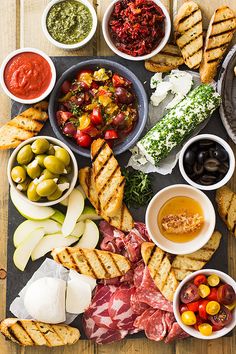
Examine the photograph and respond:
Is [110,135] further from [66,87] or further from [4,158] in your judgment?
[4,158]

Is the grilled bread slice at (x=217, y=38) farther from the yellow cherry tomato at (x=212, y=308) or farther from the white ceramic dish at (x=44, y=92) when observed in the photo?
the yellow cherry tomato at (x=212, y=308)

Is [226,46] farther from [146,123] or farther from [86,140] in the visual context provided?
[86,140]

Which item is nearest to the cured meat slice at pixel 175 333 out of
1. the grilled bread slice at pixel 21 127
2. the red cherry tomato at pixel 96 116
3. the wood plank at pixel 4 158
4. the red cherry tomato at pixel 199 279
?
the red cherry tomato at pixel 199 279

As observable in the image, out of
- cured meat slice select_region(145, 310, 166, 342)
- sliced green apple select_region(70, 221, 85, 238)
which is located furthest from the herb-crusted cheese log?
cured meat slice select_region(145, 310, 166, 342)

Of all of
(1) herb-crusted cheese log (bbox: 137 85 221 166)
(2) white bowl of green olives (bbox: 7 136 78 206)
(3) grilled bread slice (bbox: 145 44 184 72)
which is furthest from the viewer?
(3) grilled bread slice (bbox: 145 44 184 72)

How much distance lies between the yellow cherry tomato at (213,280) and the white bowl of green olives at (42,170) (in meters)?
0.83

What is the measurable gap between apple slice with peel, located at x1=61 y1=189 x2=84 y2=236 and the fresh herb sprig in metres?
0.24

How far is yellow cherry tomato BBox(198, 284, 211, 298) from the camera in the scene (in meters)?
3.61

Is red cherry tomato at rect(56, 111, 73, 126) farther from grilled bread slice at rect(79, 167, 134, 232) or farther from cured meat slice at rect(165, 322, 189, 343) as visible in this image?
cured meat slice at rect(165, 322, 189, 343)

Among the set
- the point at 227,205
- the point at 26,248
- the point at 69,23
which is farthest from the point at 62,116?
the point at 227,205

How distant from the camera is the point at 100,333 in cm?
377

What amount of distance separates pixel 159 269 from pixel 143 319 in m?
0.28

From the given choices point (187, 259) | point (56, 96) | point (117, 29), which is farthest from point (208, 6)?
point (187, 259)

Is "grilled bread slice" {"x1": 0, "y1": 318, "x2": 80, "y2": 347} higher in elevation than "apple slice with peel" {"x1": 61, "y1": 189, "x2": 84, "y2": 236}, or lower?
lower
